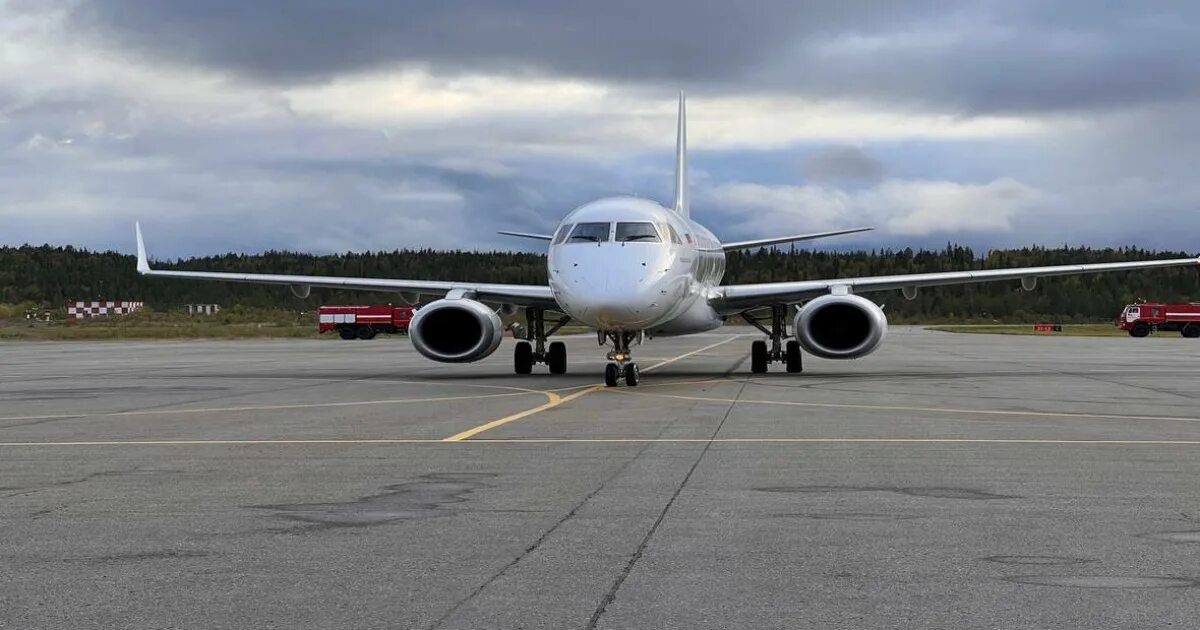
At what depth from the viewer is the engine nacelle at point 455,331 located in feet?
85.3

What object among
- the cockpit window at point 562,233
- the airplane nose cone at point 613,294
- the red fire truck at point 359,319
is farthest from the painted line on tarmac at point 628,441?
the red fire truck at point 359,319

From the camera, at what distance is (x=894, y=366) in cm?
3253

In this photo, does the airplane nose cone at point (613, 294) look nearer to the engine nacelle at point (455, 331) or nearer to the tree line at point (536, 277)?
the engine nacelle at point (455, 331)

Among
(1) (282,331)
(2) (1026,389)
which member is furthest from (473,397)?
(1) (282,331)

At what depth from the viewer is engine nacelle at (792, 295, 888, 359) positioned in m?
25.2

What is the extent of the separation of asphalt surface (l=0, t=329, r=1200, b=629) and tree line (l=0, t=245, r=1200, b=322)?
82115mm

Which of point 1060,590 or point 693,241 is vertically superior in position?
point 693,241

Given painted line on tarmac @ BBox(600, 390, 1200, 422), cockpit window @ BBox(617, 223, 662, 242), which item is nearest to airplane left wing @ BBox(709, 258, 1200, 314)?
cockpit window @ BBox(617, 223, 662, 242)

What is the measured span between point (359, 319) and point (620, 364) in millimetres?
53913

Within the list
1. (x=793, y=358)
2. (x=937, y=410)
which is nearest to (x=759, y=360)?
(x=793, y=358)

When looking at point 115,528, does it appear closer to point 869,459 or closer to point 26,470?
point 26,470

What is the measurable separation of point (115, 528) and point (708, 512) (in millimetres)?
3679

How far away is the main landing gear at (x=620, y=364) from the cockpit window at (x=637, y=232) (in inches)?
64.7

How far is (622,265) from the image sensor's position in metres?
22.5
